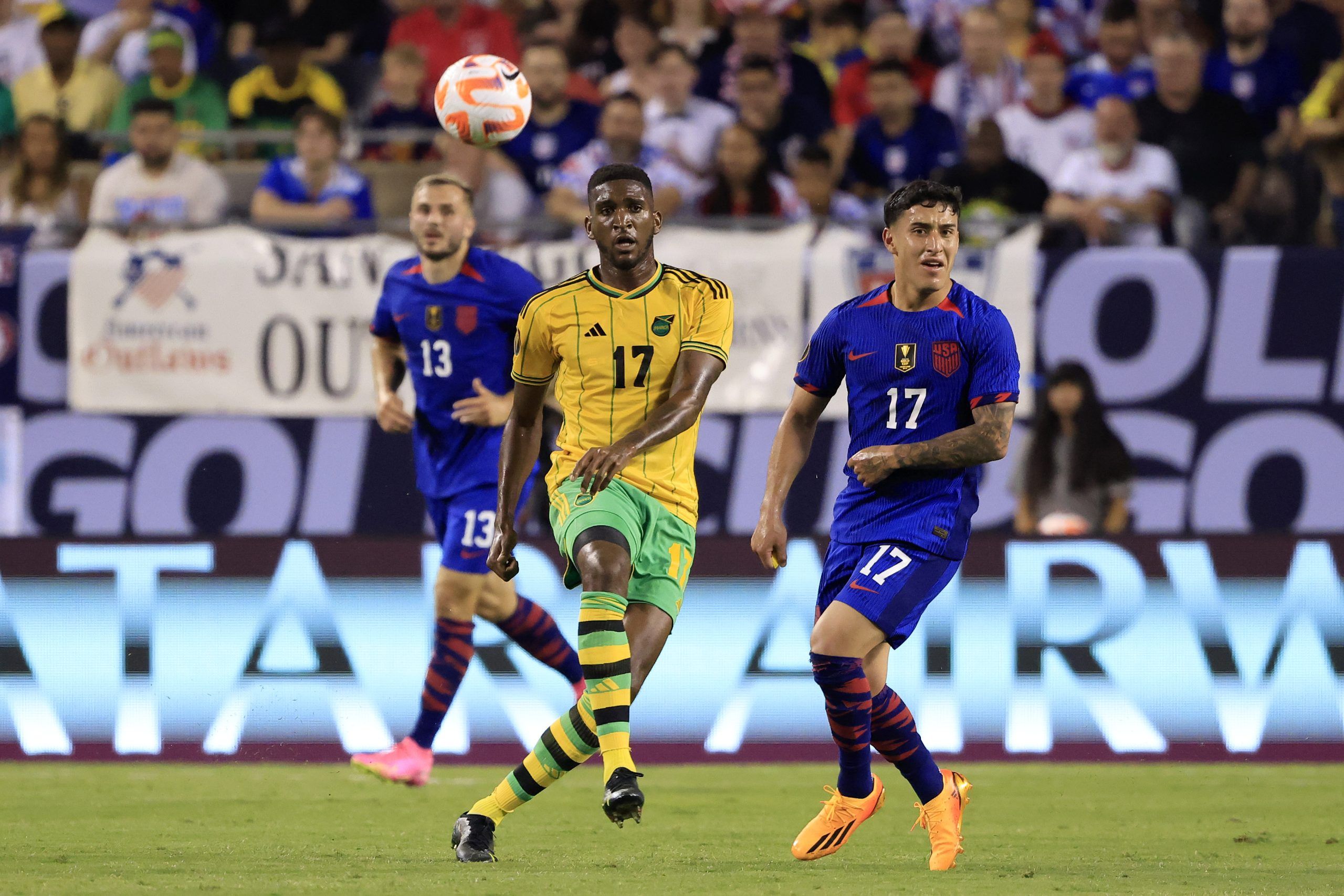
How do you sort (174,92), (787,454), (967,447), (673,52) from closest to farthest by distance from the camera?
(967,447), (787,454), (673,52), (174,92)

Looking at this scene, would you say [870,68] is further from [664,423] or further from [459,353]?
[664,423]

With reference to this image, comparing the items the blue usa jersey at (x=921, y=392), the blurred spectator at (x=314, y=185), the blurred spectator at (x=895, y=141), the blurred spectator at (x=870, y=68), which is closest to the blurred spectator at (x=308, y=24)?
the blurred spectator at (x=314, y=185)

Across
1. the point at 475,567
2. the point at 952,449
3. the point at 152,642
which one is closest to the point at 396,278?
the point at 475,567

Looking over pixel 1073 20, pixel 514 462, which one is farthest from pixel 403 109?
pixel 514 462

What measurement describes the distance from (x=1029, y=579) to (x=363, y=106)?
25.0 feet

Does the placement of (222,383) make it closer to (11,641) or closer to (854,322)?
(11,641)

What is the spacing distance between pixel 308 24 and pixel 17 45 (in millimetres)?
2320

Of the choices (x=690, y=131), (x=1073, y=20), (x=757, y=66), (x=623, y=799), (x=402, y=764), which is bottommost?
(x=402, y=764)

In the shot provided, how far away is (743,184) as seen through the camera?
12156 millimetres

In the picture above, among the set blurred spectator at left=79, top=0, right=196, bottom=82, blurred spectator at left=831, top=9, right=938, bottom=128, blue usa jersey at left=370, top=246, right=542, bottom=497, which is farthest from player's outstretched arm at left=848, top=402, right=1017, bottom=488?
blurred spectator at left=79, top=0, right=196, bottom=82

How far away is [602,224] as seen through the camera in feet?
20.3

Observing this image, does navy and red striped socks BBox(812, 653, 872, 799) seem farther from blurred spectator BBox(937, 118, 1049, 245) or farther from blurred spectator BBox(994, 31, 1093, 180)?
blurred spectator BBox(994, 31, 1093, 180)

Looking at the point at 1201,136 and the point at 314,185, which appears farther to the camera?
Result: the point at 1201,136

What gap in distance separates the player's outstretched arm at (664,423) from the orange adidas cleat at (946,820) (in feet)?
4.99
